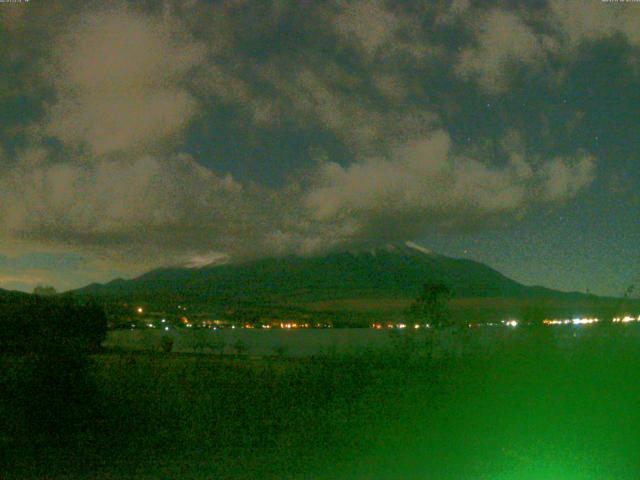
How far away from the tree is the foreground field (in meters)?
2.18

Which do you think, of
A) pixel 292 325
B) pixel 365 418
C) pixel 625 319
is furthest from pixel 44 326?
pixel 292 325

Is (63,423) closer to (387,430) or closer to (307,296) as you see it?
(387,430)

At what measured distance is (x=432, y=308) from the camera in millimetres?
22531

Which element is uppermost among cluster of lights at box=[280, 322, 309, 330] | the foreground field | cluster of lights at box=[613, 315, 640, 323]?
cluster of lights at box=[613, 315, 640, 323]

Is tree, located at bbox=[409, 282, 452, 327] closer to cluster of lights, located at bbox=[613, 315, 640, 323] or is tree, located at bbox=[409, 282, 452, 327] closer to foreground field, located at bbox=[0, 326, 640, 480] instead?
foreground field, located at bbox=[0, 326, 640, 480]

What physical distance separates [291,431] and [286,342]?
24981 mm

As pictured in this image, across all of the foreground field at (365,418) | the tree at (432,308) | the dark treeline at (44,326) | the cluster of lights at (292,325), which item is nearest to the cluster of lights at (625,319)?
the foreground field at (365,418)

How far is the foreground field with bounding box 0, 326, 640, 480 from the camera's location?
1180 cm

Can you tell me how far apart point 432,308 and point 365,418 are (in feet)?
25.1

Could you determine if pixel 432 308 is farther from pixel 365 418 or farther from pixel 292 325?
pixel 292 325

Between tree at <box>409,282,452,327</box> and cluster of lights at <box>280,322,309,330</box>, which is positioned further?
cluster of lights at <box>280,322,309,330</box>

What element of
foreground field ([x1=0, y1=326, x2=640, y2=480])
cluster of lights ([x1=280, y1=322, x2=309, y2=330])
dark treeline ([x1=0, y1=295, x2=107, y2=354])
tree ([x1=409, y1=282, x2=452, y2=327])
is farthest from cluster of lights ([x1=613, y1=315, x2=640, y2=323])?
cluster of lights ([x1=280, y1=322, x2=309, y2=330])

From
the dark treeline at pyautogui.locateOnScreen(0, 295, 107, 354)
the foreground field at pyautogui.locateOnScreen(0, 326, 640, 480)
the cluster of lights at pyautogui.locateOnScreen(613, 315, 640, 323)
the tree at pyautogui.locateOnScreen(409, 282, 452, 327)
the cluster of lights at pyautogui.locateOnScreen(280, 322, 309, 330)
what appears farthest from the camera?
the cluster of lights at pyautogui.locateOnScreen(280, 322, 309, 330)

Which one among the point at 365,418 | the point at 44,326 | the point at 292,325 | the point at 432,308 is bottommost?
the point at 365,418
